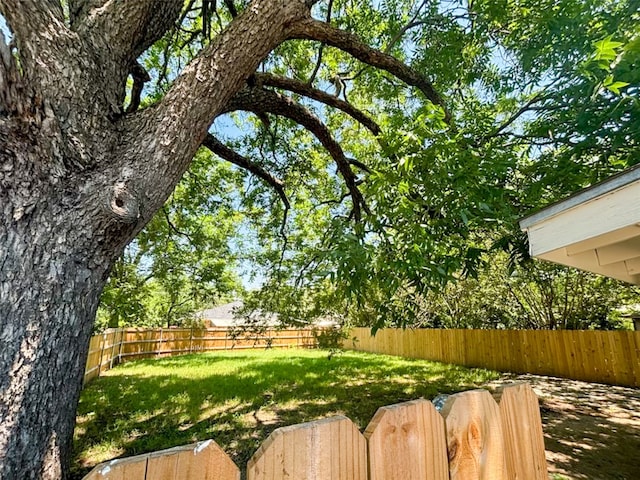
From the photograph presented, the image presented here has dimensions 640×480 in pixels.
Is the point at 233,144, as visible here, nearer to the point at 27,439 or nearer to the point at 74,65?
the point at 74,65

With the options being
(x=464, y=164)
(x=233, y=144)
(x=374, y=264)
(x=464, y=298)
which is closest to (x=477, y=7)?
(x=464, y=164)

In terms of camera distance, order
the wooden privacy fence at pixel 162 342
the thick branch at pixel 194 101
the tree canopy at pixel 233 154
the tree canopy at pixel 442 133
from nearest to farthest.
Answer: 1. the tree canopy at pixel 233 154
2. the thick branch at pixel 194 101
3. the tree canopy at pixel 442 133
4. the wooden privacy fence at pixel 162 342

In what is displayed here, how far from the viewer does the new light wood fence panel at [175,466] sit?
21.6 inches

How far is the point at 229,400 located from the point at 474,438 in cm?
499

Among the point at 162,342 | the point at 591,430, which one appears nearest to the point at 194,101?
the point at 591,430

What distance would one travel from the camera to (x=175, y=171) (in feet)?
5.59

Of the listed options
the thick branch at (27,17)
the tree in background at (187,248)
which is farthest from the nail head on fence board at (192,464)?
the tree in background at (187,248)

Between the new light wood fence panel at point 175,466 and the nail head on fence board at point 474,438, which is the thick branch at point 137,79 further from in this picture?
the nail head on fence board at point 474,438

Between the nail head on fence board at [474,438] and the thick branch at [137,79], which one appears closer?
the nail head on fence board at [474,438]

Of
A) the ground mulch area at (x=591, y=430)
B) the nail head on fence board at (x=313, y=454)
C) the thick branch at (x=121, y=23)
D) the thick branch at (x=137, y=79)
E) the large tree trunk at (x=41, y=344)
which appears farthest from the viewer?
the ground mulch area at (x=591, y=430)

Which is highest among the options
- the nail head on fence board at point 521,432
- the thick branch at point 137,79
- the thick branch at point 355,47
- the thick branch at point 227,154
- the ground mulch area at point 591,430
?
the thick branch at point 355,47

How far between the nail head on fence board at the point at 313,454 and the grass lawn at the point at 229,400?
276cm

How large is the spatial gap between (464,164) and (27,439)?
7.90 ft

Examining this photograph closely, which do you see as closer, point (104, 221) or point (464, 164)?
point (104, 221)
